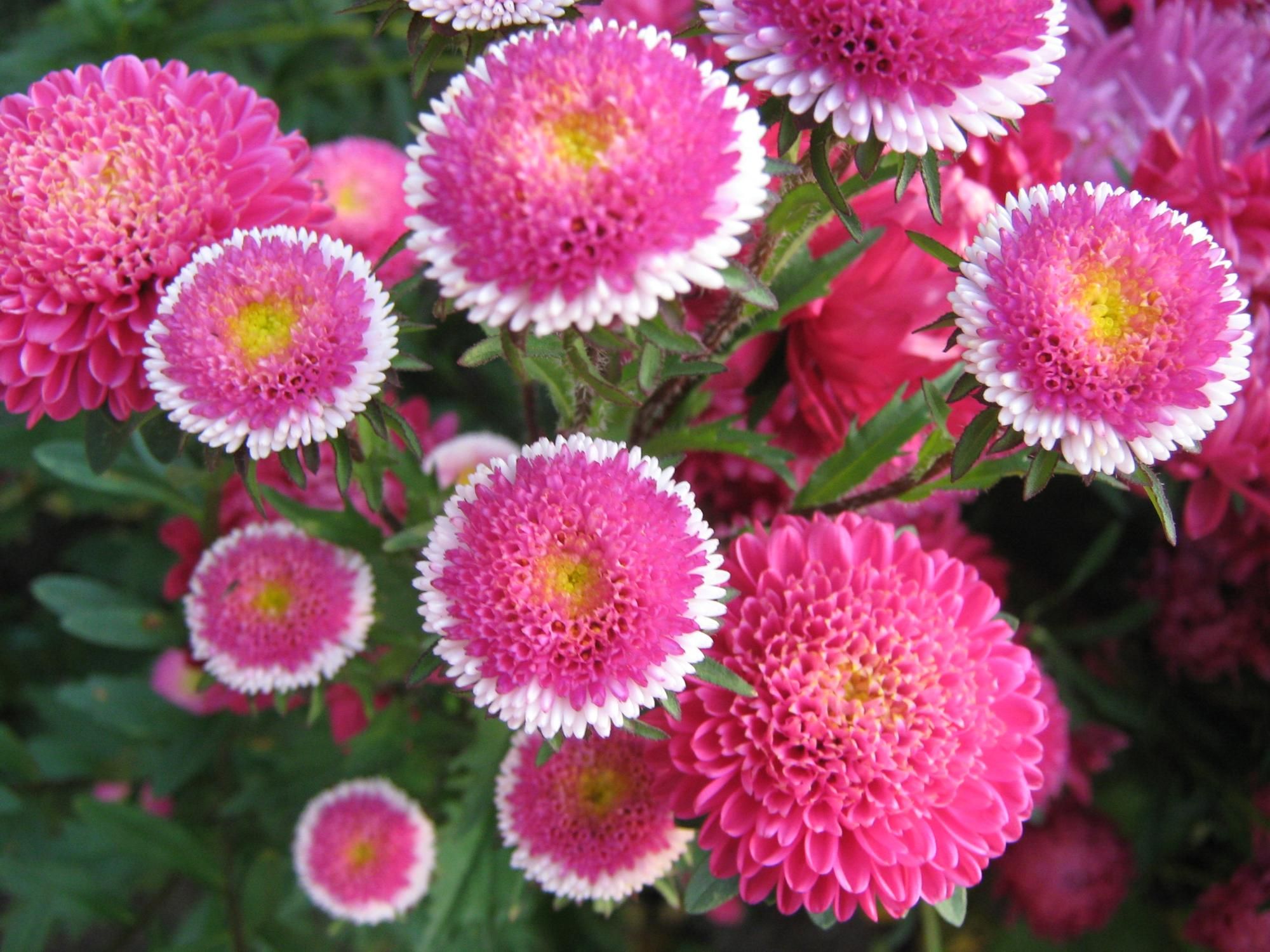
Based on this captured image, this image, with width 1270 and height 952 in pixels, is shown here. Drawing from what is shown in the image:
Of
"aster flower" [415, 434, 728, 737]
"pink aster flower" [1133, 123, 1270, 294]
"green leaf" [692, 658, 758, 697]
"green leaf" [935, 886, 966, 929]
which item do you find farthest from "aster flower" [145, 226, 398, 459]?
"pink aster flower" [1133, 123, 1270, 294]

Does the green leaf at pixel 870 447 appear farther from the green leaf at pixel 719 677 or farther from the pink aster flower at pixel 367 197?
the pink aster flower at pixel 367 197

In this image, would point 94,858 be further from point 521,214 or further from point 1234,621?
point 1234,621

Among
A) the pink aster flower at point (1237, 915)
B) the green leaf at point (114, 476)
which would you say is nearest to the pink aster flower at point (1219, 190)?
the pink aster flower at point (1237, 915)

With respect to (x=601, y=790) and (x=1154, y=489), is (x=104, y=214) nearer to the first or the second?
(x=601, y=790)

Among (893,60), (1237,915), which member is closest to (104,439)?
(893,60)

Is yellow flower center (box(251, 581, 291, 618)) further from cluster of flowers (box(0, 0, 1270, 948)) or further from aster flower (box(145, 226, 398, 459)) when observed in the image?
aster flower (box(145, 226, 398, 459))

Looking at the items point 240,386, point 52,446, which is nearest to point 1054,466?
point 240,386

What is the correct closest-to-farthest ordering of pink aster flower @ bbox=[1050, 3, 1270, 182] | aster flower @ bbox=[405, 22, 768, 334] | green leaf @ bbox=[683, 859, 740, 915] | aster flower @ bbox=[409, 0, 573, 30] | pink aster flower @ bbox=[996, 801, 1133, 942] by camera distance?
aster flower @ bbox=[405, 22, 768, 334], aster flower @ bbox=[409, 0, 573, 30], green leaf @ bbox=[683, 859, 740, 915], pink aster flower @ bbox=[1050, 3, 1270, 182], pink aster flower @ bbox=[996, 801, 1133, 942]
